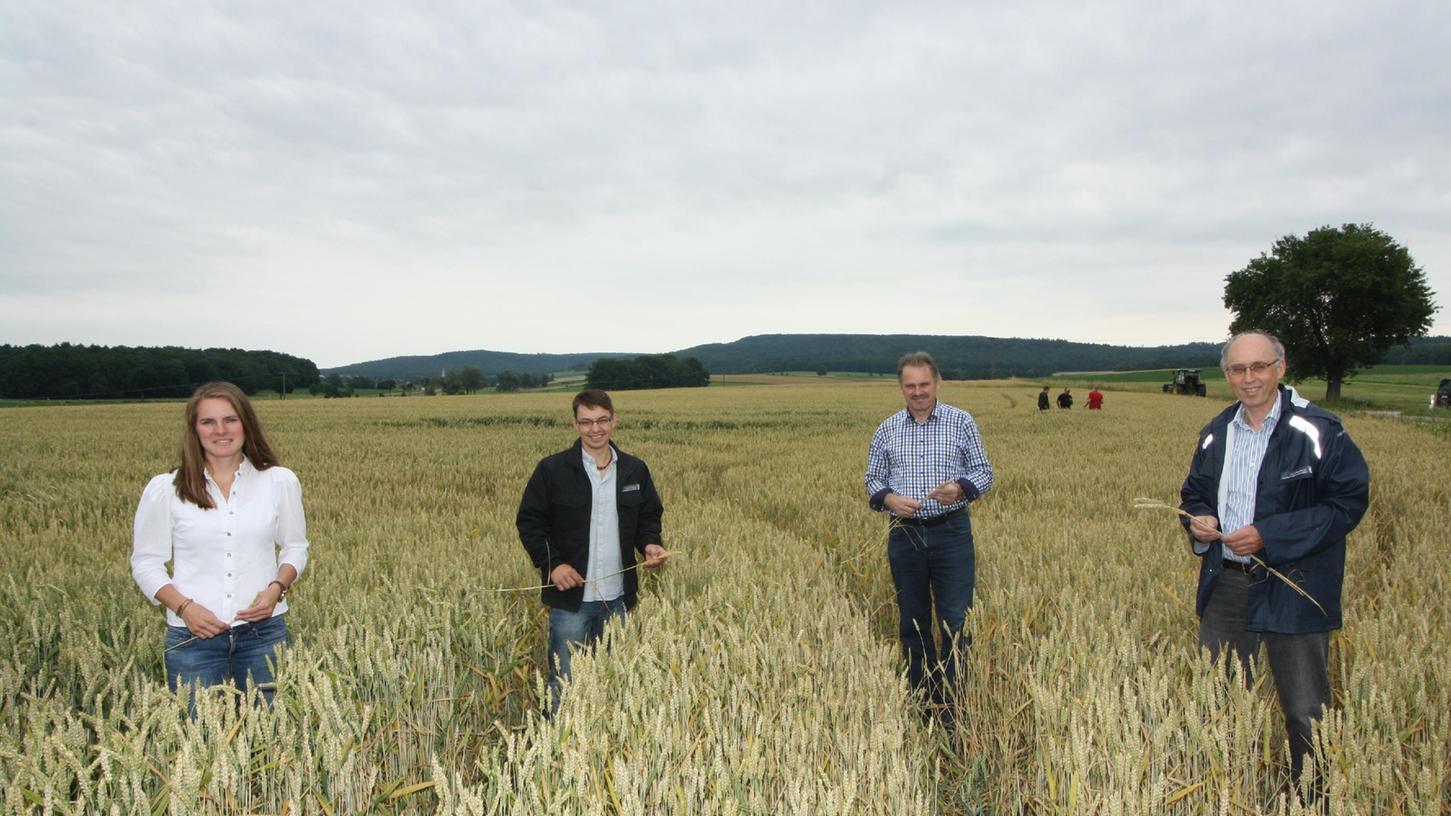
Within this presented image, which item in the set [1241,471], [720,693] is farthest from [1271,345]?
[720,693]

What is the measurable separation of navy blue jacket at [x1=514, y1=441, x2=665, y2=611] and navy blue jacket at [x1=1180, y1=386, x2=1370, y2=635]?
2.82m

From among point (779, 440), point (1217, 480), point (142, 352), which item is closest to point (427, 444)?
point (779, 440)

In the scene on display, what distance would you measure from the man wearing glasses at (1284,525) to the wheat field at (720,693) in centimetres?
18

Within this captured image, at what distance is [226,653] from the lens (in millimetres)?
3201

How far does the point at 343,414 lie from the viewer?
2970 centimetres

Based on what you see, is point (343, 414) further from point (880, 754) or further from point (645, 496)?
point (880, 754)

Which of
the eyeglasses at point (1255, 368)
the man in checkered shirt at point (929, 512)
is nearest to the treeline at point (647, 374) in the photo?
the man in checkered shirt at point (929, 512)

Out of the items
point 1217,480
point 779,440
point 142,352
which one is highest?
point 142,352

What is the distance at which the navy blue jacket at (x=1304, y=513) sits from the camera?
2873 mm

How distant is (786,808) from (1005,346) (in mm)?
182719

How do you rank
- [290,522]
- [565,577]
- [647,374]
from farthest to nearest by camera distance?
[647,374], [565,577], [290,522]

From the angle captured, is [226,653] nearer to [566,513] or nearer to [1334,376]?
[566,513]

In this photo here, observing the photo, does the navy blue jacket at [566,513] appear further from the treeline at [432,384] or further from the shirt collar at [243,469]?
the treeline at [432,384]

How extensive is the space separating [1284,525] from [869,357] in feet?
501
